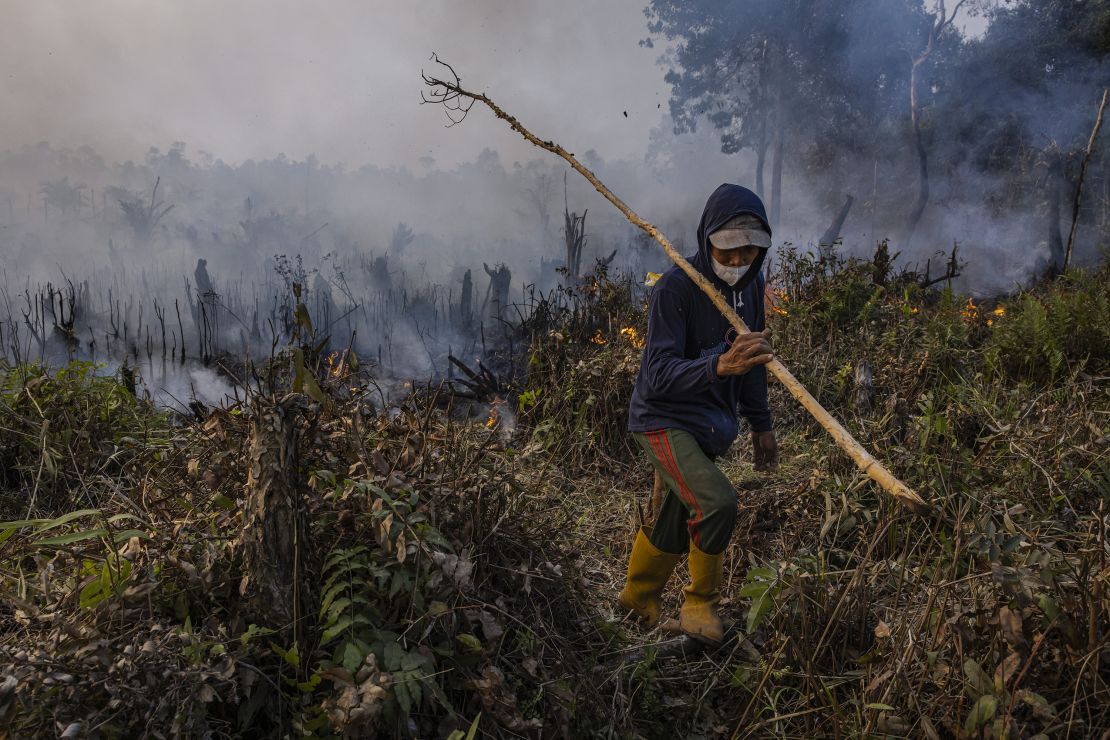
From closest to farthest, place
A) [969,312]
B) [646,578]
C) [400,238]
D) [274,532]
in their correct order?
[274,532] → [646,578] → [969,312] → [400,238]

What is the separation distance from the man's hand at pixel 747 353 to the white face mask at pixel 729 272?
0.45 meters

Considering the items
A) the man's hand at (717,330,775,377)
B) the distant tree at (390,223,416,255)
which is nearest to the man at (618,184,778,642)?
the man's hand at (717,330,775,377)

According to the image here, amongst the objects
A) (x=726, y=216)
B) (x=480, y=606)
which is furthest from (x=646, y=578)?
(x=726, y=216)

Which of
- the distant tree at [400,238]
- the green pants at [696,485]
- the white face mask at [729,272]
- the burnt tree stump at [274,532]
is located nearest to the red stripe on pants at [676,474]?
the green pants at [696,485]

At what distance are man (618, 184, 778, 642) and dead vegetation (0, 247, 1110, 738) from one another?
0.22 meters

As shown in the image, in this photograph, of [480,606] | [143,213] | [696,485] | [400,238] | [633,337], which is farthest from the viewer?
[400,238]

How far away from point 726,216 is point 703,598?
4.86 ft

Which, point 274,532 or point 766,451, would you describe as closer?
point 274,532

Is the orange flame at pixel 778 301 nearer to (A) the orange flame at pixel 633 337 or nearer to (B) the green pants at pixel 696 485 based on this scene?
(A) the orange flame at pixel 633 337

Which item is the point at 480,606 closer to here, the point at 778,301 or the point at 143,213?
the point at 778,301

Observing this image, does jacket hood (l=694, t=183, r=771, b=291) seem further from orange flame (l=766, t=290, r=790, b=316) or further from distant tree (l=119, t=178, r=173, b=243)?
distant tree (l=119, t=178, r=173, b=243)

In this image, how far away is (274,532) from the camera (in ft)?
6.21

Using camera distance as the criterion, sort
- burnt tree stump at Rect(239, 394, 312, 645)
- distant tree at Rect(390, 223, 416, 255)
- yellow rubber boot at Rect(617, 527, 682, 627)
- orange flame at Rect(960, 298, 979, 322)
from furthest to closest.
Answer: distant tree at Rect(390, 223, 416, 255)
orange flame at Rect(960, 298, 979, 322)
yellow rubber boot at Rect(617, 527, 682, 627)
burnt tree stump at Rect(239, 394, 312, 645)

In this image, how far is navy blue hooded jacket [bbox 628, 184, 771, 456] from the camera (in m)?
2.53
